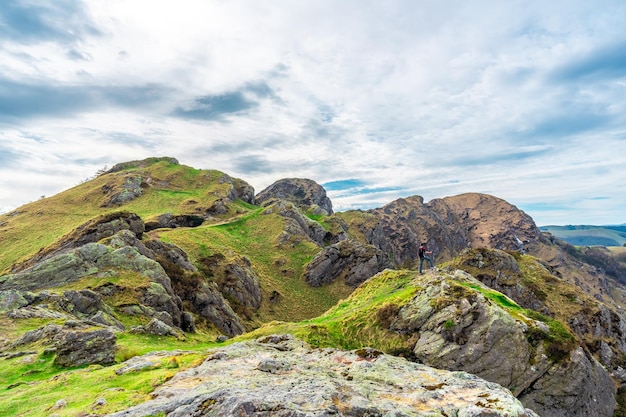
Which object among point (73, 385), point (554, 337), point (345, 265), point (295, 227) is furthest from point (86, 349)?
point (295, 227)

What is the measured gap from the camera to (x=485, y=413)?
11734mm

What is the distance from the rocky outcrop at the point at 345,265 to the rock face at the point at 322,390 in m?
66.4

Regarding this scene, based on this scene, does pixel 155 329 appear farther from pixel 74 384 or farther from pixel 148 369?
pixel 148 369

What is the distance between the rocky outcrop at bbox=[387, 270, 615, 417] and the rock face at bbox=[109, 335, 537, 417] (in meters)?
8.45

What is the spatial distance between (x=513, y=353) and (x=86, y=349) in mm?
29720

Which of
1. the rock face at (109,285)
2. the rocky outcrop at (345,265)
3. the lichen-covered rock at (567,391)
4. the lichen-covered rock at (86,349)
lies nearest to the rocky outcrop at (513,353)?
the lichen-covered rock at (567,391)

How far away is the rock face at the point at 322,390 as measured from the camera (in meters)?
11.2

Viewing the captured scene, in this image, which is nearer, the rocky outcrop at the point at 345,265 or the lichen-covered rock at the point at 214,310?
the lichen-covered rock at the point at 214,310

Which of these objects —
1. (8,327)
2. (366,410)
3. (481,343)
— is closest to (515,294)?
(481,343)

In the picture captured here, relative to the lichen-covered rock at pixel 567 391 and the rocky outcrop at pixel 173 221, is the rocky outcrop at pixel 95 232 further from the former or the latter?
the lichen-covered rock at pixel 567 391

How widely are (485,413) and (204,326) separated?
40.2 metres

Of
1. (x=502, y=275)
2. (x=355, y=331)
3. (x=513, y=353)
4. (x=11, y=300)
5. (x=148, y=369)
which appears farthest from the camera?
(x=502, y=275)

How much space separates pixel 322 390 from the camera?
12703 mm

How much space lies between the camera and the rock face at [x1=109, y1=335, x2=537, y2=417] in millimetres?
11242
